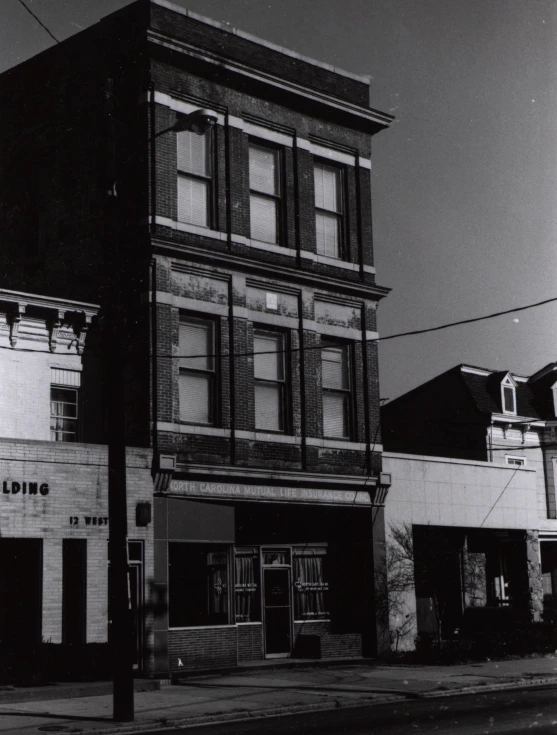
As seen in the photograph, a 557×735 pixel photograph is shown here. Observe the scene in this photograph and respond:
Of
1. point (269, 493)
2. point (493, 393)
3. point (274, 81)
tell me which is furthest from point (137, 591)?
point (493, 393)

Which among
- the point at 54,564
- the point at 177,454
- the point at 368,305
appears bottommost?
the point at 54,564

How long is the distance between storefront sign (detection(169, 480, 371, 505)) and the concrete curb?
6433 mm

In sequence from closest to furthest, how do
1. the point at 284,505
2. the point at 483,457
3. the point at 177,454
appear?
the point at 177,454
the point at 284,505
the point at 483,457

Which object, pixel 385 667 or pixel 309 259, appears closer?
pixel 385 667

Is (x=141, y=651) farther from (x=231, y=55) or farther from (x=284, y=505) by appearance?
(x=231, y=55)

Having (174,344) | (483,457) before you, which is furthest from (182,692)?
(483,457)

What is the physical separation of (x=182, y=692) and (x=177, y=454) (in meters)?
5.38

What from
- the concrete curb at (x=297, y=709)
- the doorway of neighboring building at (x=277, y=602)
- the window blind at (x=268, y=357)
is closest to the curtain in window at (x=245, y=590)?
the doorway of neighboring building at (x=277, y=602)

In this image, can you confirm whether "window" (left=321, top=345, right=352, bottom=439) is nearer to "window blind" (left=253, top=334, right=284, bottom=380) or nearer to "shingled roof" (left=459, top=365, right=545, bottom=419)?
"window blind" (left=253, top=334, right=284, bottom=380)

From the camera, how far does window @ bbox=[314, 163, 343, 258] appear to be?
26.9 meters

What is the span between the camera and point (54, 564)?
20.4 metres

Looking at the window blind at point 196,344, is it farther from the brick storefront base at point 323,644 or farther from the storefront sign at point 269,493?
the brick storefront base at point 323,644

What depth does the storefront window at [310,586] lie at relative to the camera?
86.2ft

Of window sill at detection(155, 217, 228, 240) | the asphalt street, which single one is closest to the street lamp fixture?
window sill at detection(155, 217, 228, 240)
